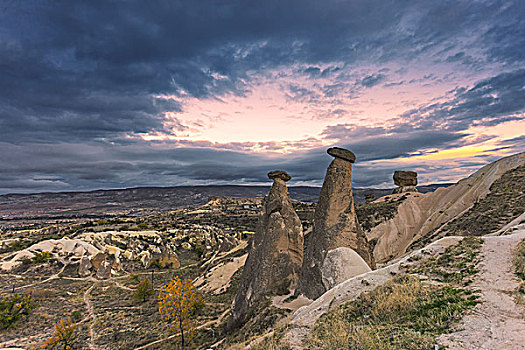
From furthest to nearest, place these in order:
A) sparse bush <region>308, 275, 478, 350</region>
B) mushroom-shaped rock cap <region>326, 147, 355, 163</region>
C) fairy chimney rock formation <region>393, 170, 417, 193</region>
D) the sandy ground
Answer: fairy chimney rock formation <region>393, 170, 417, 193</region>
the sandy ground
mushroom-shaped rock cap <region>326, 147, 355, 163</region>
sparse bush <region>308, 275, 478, 350</region>

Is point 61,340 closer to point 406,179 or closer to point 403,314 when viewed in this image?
point 403,314

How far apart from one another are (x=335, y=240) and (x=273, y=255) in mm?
5050

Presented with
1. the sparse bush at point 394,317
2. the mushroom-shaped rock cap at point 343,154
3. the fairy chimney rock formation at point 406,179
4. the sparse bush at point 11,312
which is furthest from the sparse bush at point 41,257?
the fairy chimney rock formation at point 406,179

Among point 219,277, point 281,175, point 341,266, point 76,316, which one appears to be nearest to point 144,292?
point 76,316

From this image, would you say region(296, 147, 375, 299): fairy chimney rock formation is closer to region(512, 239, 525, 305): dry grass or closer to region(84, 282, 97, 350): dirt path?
region(512, 239, 525, 305): dry grass

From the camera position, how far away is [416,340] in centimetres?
593

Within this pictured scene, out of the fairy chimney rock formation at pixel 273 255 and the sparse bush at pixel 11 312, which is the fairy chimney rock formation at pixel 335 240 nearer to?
the fairy chimney rock formation at pixel 273 255

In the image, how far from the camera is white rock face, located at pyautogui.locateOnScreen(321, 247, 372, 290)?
14758mm

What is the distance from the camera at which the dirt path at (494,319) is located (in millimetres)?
5588

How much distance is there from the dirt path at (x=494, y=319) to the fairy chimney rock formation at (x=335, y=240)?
6.54 metres

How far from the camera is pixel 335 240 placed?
1667 centimetres

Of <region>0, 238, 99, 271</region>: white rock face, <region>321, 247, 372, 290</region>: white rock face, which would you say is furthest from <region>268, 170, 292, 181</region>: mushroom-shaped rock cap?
<region>0, 238, 99, 271</region>: white rock face

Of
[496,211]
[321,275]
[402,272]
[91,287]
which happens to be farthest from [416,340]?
[91,287]

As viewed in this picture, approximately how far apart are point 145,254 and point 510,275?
66041mm
